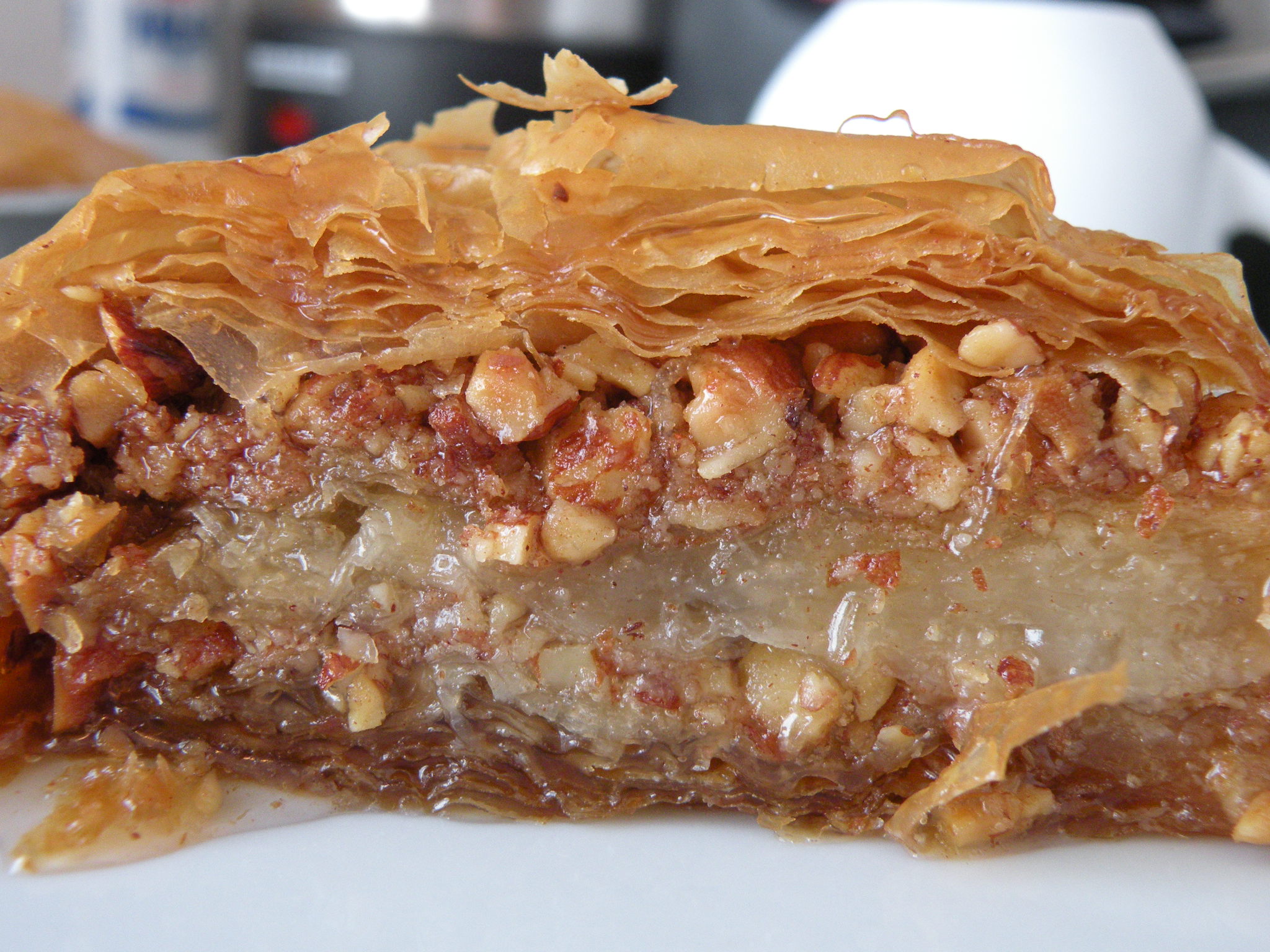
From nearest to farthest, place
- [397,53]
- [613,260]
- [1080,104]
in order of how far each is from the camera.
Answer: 1. [613,260]
2. [1080,104]
3. [397,53]

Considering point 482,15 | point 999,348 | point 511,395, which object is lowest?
point 482,15

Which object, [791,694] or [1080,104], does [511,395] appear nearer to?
[791,694]

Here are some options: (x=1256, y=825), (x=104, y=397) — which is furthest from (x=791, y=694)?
(x=104, y=397)

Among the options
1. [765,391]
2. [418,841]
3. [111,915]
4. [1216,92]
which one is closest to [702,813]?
[418,841]

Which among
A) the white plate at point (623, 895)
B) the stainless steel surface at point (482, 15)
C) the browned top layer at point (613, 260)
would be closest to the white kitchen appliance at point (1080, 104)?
the browned top layer at point (613, 260)

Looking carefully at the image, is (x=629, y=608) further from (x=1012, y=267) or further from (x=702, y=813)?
(x=1012, y=267)

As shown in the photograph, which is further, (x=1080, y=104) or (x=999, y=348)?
(x=1080, y=104)

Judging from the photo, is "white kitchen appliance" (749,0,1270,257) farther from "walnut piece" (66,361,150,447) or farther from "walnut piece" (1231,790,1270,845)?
"walnut piece" (66,361,150,447)

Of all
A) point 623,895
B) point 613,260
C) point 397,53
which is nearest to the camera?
point 623,895
